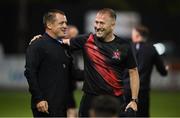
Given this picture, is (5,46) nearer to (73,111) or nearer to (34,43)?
(73,111)

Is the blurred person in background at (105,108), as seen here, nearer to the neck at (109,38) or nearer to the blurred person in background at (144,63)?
the neck at (109,38)

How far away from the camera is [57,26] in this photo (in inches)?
438

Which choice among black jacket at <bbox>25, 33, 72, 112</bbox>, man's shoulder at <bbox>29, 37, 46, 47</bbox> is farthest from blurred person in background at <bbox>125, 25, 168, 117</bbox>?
man's shoulder at <bbox>29, 37, 46, 47</bbox>

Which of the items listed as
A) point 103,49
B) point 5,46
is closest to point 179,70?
point 5,46

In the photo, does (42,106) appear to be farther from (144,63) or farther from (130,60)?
(144,63)

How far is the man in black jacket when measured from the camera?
10.8 metres

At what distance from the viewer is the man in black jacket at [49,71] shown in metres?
10.8

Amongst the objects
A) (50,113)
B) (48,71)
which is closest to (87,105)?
(50,113)

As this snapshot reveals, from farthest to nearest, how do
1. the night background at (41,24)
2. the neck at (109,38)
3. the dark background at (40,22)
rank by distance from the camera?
the dark background at (40,22) → the night background at (41,24) → the neck at (109,38)

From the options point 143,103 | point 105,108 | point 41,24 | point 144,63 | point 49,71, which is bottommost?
point 41,24

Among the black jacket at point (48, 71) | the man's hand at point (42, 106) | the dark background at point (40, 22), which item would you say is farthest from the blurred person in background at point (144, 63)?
the dark background at point (40, 22)

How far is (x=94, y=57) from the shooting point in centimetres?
1110

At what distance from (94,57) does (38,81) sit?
2.75 ft

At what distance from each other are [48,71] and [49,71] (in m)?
0.01
